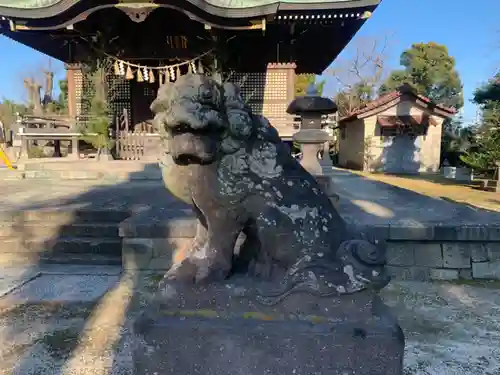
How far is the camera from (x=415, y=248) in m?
4.14

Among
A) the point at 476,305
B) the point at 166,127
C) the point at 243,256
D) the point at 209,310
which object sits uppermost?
the point at 166,127

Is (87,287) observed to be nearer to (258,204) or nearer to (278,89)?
(258,204)

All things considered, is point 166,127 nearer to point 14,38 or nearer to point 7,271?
point 7,271

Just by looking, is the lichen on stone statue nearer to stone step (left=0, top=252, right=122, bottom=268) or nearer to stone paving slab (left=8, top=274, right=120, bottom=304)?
stone paving slab (left=8, top=274, right=120, bottom=304)

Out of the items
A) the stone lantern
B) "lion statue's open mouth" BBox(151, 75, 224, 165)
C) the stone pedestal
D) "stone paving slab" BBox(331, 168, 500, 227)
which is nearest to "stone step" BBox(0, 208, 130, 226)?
the stone lantern

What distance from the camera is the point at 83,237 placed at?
4852 millimetres


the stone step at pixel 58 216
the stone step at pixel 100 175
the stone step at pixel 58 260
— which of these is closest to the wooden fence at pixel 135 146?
the stone step at pixel 100 175

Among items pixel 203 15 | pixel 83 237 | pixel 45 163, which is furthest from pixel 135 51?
pixel 83 237

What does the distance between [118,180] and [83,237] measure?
4489mm

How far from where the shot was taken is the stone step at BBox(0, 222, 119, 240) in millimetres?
4859

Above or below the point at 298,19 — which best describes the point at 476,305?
below

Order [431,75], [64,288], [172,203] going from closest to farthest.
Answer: [64,288] < [172,203] < [431,75]

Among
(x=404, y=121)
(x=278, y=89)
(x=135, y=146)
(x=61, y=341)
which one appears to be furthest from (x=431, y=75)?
(x=61, y=341)

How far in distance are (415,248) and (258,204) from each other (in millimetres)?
2781
